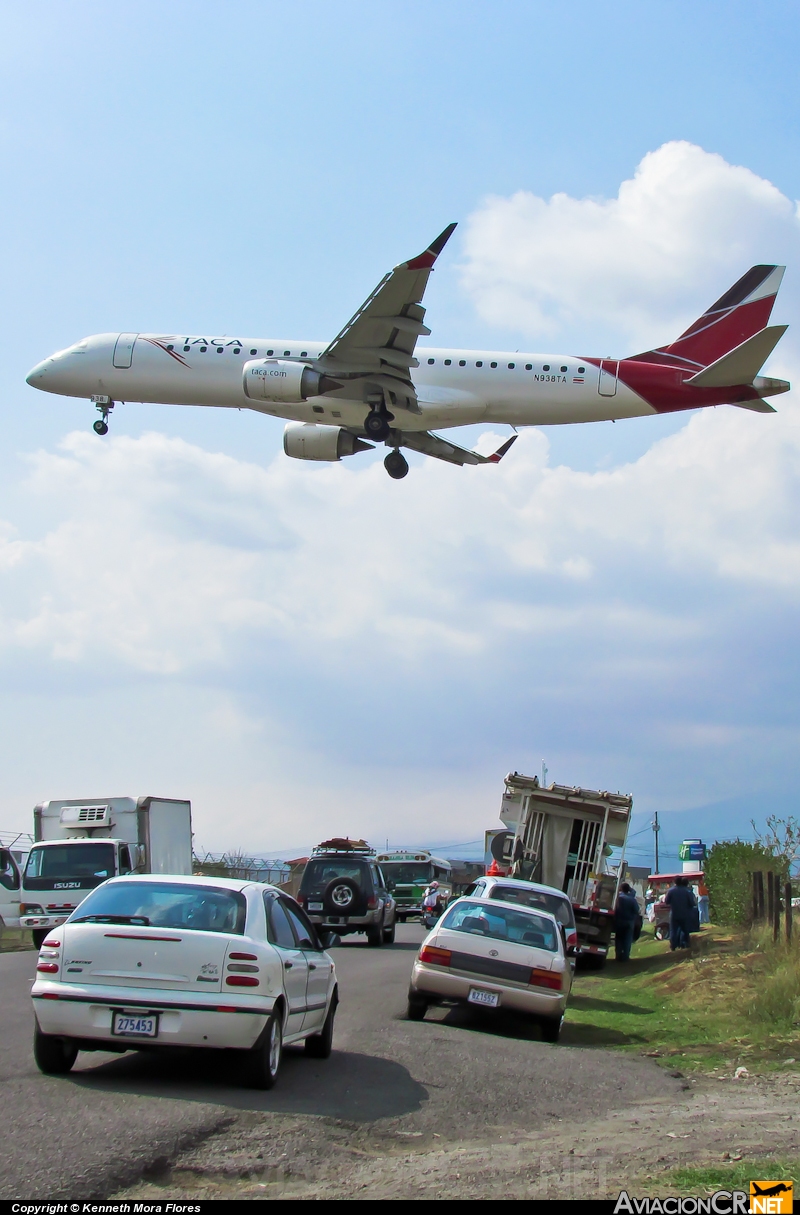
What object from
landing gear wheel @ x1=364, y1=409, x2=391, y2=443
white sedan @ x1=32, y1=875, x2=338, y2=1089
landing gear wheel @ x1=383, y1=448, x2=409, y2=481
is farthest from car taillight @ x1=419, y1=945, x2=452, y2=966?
landing gear wheel @ x1=383, y1=448, x2=409, y2=481

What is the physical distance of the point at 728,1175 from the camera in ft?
18.4

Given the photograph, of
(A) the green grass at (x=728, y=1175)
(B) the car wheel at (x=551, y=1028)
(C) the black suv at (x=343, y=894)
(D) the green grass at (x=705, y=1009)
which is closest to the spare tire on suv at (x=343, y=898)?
(C) the black suv at (x=343, y=894)

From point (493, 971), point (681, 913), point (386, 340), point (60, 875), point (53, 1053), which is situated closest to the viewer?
point (53, 1053)

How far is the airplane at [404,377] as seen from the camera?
26141mm

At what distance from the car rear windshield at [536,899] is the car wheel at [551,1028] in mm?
→ 2460

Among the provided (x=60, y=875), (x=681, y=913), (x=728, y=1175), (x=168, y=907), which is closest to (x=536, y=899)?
(x=168, y=907)

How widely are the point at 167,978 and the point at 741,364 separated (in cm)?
2236

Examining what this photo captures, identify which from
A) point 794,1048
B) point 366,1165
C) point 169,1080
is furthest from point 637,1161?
point 794,1048

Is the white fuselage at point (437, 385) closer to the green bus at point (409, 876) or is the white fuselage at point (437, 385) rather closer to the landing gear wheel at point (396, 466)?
the landing gear wheel at point (396, 466)

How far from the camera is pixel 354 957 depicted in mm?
20312

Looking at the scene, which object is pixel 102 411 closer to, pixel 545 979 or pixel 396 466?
pixel 396 466

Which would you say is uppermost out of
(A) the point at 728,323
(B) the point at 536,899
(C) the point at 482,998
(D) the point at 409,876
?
(A) the point at 728,323

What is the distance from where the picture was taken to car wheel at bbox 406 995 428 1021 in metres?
11.9

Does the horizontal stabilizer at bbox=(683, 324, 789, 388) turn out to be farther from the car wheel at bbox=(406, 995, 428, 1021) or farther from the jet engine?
the car wheel at bbox=(406, 995, 428, 1021)
